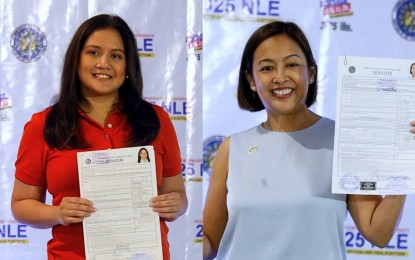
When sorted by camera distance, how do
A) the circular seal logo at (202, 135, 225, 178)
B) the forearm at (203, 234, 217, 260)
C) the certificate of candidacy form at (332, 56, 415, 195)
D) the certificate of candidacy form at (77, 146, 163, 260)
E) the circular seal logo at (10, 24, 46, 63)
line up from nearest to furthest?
the certificate of candidacy form at (332, 56, 415, 195) → the certificate of candidacy form at (77, 146, 163, 260) → the forearm at (203, 234, 217, 260) → the circular seal logo at (202, 135, 225, 178) → the circular seal logo at (10, 24, 46, 63)

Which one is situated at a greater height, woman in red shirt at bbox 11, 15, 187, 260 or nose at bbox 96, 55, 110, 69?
nose at bbox 96, 55, 110, 69

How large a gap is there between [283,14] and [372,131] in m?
0.82

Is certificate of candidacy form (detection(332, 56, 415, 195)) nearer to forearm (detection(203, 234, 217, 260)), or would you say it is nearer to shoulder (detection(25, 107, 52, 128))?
forearm (detection(203, 234, 217, 260))

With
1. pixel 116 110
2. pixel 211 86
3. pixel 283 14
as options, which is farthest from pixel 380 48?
pixel 116 110

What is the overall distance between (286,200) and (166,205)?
384mm

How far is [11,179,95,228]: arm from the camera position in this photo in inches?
60.6

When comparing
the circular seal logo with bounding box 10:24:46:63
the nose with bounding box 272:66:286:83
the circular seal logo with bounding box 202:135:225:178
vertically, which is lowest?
the circular seal logo with bounding box 202:135:225:178

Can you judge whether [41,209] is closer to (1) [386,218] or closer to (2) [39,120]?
(2) [39,120]

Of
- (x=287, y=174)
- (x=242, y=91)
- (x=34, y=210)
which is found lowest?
(x=34, y=210)

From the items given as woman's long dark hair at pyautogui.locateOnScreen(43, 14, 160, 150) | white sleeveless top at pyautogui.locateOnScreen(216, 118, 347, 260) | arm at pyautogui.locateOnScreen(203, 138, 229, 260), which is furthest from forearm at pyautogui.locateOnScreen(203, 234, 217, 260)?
woman's long dark hair at pyautogui.locateOnScreen(43, 14, 160, 150)

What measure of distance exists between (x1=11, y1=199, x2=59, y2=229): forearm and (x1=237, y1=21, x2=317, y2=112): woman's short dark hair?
0.69m

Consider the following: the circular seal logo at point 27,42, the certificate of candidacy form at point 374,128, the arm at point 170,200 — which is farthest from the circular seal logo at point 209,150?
the circular seal logo at point 27,42

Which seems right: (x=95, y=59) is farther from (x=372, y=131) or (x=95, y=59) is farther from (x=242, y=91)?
(x=372, y=131)

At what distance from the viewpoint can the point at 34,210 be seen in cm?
156
